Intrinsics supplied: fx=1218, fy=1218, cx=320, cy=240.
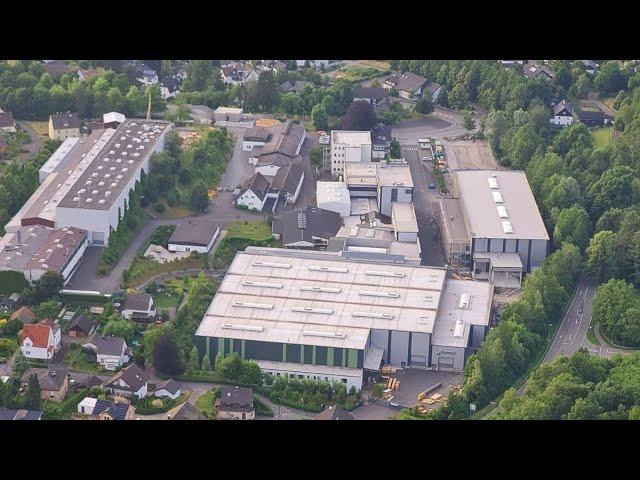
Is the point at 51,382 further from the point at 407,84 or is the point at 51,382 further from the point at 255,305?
the point at 407,84

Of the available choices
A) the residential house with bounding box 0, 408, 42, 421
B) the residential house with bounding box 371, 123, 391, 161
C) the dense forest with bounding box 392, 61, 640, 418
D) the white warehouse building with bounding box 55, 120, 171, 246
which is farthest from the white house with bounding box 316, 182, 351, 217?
the residential house with bounding box 0, 408, 42, 421

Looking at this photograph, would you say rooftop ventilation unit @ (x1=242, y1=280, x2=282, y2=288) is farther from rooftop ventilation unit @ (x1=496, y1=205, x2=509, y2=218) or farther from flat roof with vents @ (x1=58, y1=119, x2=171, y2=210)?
rooftop ventilation unit @ (x1=496, y1=205, x2=509, y2=218)

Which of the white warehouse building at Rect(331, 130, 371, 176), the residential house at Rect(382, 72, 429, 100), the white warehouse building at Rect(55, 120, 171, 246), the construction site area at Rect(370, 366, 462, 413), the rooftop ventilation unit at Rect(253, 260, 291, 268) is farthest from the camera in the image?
the residential house at Rect(382, 72, 429, 100)

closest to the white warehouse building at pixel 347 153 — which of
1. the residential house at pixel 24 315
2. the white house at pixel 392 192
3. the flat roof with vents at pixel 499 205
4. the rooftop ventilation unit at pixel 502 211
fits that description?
the white house at pixel 392 192

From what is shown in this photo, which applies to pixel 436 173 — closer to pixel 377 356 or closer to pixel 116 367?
pixel 377 356

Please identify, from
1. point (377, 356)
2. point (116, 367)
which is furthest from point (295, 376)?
point (116, 367)

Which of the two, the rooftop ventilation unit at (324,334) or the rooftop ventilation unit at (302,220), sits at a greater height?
the rooftop ventilation unit at (324,334)

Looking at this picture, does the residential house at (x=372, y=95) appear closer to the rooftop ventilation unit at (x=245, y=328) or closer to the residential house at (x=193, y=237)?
the residential house at (x=193, y=237)
